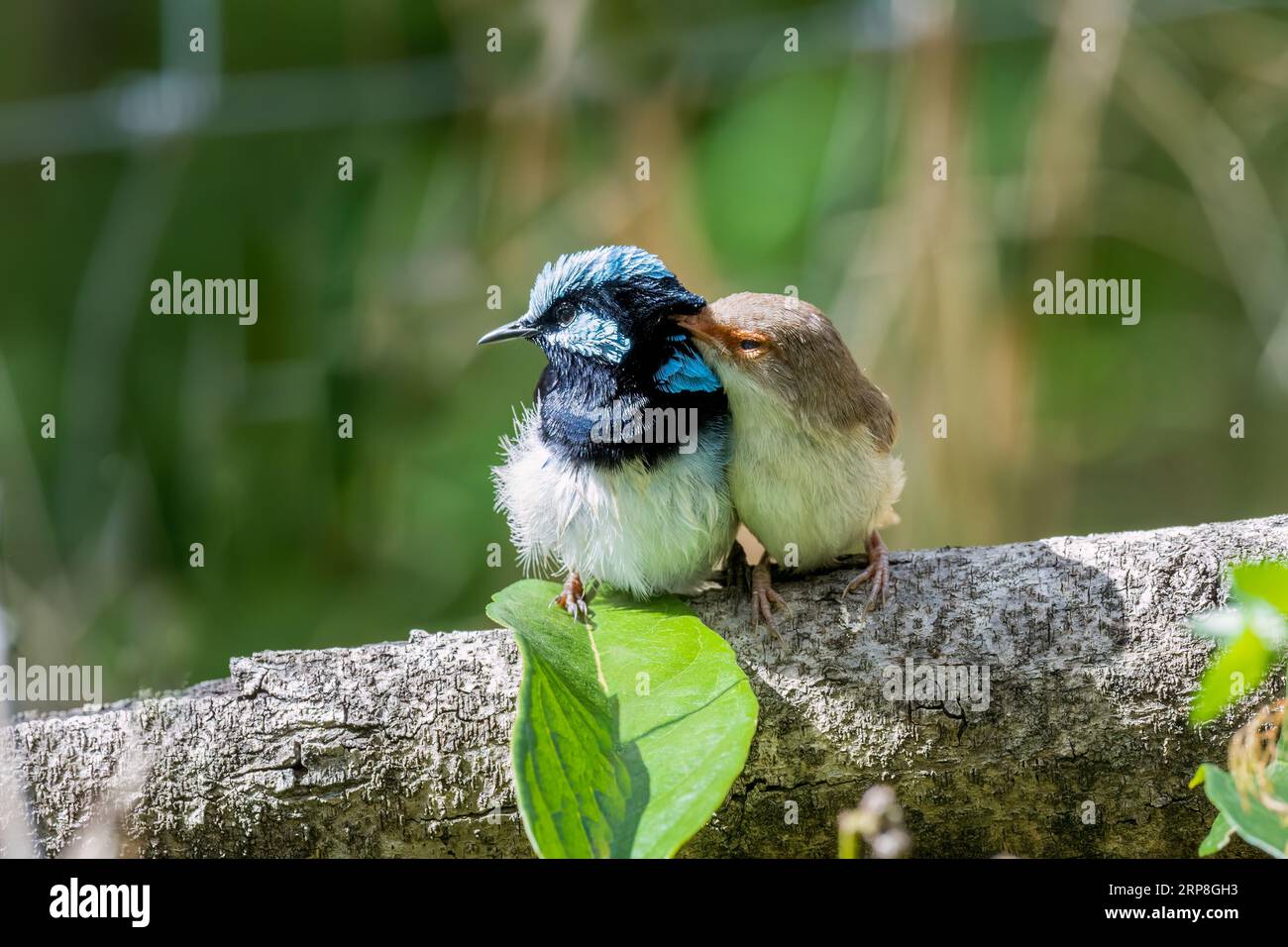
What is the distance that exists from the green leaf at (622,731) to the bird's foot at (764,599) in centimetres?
18

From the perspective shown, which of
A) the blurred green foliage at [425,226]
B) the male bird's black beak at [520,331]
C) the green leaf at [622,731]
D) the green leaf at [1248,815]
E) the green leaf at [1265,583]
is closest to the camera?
the green leaf at [1265,583]

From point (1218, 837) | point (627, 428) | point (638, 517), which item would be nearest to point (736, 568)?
point (638, 517)

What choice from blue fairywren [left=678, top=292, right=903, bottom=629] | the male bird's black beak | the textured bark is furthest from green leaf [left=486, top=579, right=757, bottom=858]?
the male bird's black beak

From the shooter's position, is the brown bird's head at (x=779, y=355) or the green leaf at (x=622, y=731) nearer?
the green leaf at (x=622, y=731)

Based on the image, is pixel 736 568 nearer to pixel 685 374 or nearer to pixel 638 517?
pixel 638 517

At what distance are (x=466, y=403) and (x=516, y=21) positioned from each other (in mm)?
1609

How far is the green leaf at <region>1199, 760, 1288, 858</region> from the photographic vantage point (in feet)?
4.88

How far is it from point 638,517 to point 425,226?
9.78 feet

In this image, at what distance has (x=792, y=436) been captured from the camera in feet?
8.64

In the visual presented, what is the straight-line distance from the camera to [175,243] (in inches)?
195

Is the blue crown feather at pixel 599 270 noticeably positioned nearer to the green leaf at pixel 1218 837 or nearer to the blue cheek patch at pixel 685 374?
the blue cheek patch at pixel 685 374

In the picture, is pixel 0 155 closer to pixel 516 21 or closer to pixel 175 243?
pixel 175 243

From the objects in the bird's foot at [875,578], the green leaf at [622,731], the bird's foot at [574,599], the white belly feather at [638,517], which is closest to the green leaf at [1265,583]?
the green leaf at [622,731]

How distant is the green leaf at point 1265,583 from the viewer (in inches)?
48.9
